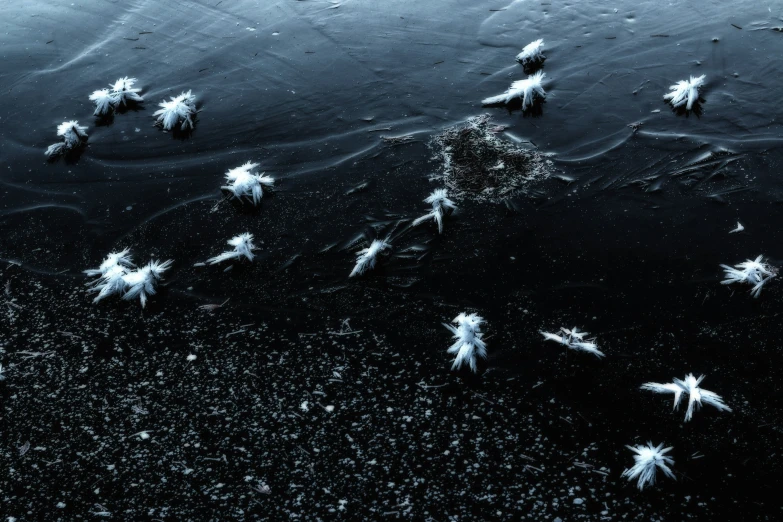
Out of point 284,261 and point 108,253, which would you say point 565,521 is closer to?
point 284,261

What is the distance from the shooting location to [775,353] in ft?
9.34

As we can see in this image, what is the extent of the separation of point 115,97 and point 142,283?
2098mm

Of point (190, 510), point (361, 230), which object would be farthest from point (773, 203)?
point (190, 510)

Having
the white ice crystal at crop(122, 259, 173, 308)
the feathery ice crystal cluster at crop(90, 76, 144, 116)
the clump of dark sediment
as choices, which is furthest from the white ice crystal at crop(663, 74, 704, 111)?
the feathery ice crystal cluster at crop(90, 76, 144, 116)

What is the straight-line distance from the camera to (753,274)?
3141mm

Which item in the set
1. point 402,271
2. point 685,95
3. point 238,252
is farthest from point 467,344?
point 685,95

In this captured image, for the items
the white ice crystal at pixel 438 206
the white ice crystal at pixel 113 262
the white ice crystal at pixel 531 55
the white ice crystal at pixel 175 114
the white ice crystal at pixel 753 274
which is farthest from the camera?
the white ice crystal at pixel 531 55

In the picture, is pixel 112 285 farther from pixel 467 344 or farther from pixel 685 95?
pixel 685 95

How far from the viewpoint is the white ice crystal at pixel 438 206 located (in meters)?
3.62

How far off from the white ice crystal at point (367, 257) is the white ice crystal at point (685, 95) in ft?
7.50

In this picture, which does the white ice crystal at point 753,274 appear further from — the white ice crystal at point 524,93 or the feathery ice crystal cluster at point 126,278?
the feathery ice crystal cluster at point 126,278

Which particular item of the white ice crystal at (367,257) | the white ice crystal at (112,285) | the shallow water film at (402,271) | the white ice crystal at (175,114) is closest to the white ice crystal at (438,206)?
the shallow water film at (402,271)

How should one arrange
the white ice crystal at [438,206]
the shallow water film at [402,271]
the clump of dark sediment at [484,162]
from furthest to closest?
the clump of dark sediment at [484,162], the white ice crystal at [438,206], the shallow water film at [402,271]

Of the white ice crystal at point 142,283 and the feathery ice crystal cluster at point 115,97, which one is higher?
the feathery ice crystal cluster at point 115,97
